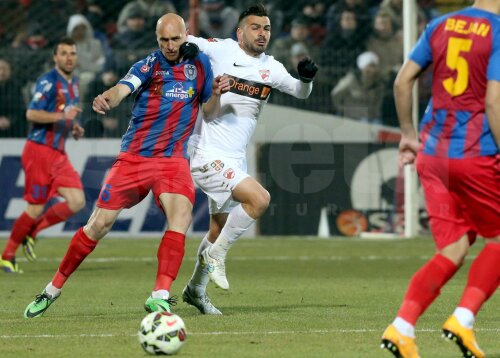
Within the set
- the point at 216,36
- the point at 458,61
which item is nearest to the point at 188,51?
the point at 458,61

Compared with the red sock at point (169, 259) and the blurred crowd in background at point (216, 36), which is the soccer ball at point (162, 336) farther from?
the blurred crowd in background at point (216, 36)

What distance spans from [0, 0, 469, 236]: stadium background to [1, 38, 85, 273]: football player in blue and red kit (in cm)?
344

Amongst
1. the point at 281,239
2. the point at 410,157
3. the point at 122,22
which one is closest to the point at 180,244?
the point at 410,157

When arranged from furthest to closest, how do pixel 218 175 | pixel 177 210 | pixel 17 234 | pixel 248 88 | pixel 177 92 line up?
pixel 17 234, pixel 248 88, pixel 218 175, pixel 177 92, pixel 177 210

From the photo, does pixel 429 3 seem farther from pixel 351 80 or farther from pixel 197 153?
pixel 197 153

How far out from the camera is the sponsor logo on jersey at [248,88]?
387 inches

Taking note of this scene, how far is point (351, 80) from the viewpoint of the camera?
19297mm

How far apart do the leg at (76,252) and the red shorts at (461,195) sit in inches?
120

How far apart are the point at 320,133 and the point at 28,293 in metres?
8.63

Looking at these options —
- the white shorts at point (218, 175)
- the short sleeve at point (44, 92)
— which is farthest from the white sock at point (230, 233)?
the short sleeve at point (44, 92)

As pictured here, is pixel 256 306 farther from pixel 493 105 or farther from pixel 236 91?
pixel 493 105

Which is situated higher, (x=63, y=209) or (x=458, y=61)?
(x=458, y=61)

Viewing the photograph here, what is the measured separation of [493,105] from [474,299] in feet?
3.50

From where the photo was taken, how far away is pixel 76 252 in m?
8.89
